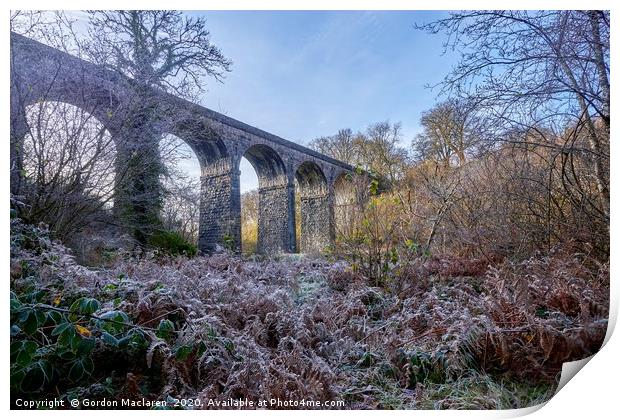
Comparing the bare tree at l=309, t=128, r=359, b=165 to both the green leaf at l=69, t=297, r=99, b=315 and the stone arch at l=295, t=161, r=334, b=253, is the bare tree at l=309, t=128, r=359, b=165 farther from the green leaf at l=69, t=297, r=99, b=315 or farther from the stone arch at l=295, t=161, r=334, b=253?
the green leaf at l=69, t=297, r=99, b=315

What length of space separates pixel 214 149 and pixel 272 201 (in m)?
1.20

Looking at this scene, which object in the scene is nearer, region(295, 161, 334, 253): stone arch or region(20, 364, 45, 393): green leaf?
region(20, 364, 45, 393): green leaf

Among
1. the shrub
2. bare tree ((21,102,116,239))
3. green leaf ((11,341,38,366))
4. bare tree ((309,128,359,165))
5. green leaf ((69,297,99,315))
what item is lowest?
green leaf ((11,341,38,366))

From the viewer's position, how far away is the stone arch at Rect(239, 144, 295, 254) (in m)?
3.50

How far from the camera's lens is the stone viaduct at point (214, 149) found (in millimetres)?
1782

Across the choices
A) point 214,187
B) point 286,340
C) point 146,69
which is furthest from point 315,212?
point 286,340

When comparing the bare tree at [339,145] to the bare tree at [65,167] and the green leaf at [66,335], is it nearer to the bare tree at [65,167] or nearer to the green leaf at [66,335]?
the bare tree at [65,167]

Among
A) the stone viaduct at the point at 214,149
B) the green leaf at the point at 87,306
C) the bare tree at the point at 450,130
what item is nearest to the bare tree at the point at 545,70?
the bare tree at the point at 450,130

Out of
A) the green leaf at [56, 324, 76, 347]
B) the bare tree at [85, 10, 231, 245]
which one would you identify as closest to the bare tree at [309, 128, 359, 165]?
the bare tree at [85, 10, 231, 245]

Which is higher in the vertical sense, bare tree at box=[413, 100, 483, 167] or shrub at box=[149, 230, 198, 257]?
bare tree at box=[413, 100, 483, 167]

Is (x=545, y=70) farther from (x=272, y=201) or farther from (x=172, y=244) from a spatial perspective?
(x=272, y=201)

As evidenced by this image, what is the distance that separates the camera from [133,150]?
2.48m

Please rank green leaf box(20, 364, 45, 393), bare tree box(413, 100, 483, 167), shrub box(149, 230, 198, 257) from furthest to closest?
shrub box(149, 230, 198, 257) → bare tree box(413, 100, 483, 167) → green leaf box(20, 364, 45, 393)

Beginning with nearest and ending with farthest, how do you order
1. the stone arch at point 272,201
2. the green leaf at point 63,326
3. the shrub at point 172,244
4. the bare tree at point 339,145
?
1. the green leaf at point 63,326
2. the bare tree at point 339,145
3. the shrub at point 172,244
4. the stone arch at point 272,201
